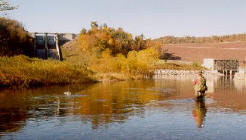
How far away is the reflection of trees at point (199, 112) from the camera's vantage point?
18936 millimetres

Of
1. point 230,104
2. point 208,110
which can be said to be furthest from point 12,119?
point 230,104

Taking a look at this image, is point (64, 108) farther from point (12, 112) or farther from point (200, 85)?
point (200, 85)

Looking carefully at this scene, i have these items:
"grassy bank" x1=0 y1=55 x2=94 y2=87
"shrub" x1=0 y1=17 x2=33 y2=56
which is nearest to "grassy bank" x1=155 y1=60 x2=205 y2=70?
"shrub" x1=0 y1=17 x2=33 y2=56

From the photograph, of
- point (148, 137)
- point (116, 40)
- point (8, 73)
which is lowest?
point (148, 137)

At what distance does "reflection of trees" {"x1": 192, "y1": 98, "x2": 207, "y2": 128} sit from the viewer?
1894cm

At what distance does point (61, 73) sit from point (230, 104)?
22368 mm

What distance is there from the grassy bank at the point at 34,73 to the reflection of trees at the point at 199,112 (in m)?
19.2

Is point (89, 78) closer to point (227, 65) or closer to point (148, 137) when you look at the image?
point (148, 137)

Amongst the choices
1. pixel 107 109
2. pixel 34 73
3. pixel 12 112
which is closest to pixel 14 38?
pixel 34 73

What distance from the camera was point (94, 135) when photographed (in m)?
15.6

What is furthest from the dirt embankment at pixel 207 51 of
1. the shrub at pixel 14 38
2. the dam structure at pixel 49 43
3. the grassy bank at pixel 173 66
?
the shrub at pixel 14 38

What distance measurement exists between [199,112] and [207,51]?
125 metres

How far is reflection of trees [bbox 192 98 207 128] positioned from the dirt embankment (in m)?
107

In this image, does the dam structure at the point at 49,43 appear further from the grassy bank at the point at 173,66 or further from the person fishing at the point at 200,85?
the person fishing at the point at 200,85
